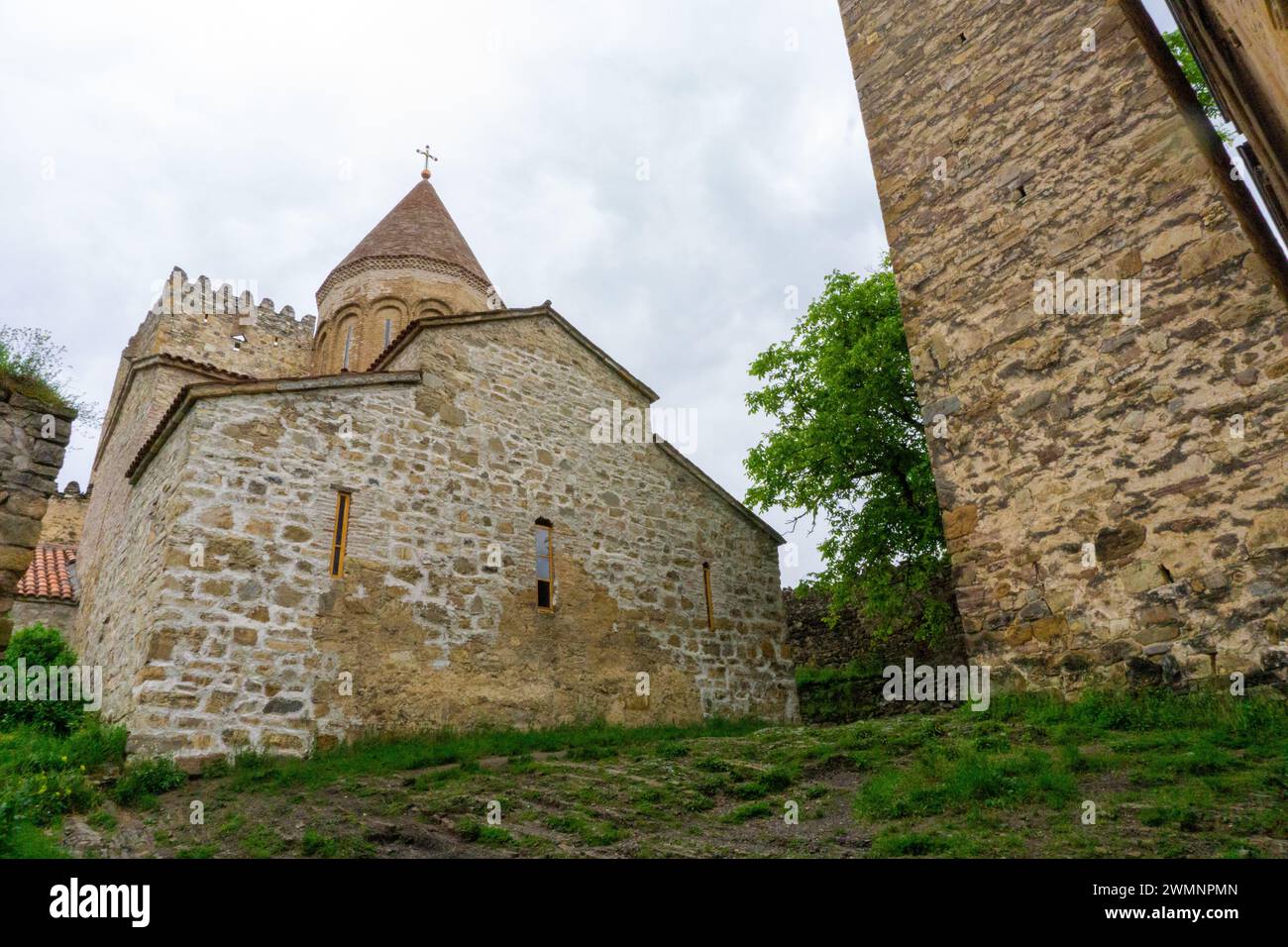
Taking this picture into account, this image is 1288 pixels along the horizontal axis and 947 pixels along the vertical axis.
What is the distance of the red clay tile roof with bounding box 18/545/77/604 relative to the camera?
1427 centimetres

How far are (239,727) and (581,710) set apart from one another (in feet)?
14.2

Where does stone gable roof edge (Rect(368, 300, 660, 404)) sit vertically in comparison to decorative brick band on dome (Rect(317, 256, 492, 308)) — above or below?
below

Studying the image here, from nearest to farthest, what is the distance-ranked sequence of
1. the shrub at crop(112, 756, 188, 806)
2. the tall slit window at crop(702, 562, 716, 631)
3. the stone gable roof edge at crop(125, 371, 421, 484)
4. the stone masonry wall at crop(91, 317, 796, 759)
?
1. the shrub at crop(112, 756, 188, 806)
2. the stone masonry wall at crop(91, 317, 796, 759)
3. the stone gable roof edge at crop(125, 371, 421, 484)
4. the tall slit window at crop(702, 562, 716, 631)

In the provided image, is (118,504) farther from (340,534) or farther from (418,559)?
(418,559)

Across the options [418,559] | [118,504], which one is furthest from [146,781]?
[118,504]

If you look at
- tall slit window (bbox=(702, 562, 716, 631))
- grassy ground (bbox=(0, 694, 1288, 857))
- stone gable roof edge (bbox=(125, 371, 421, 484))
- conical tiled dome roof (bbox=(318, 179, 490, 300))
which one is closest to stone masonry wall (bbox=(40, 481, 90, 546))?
conical tiled dome roof (bbox=(318, 179, 490, 300))

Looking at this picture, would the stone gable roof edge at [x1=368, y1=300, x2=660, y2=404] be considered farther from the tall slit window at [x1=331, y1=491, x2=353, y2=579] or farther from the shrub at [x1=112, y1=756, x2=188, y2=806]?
the shrub at [x1=112, y1=756, x2=188, y2=806]

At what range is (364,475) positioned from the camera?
9938 mm

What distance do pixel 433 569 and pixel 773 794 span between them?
564 centimetres

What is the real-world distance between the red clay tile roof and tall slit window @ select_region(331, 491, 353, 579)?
7384 millimetres

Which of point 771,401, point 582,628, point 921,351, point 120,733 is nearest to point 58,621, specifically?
point 120,733

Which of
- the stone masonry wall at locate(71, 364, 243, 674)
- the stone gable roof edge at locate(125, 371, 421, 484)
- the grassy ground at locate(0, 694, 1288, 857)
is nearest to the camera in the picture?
the grassy ground at locate(0, 694, 1288, 857)

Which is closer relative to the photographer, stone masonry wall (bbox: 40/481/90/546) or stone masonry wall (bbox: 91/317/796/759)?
stone masonry wall (bbox: 91/317/796/759)
